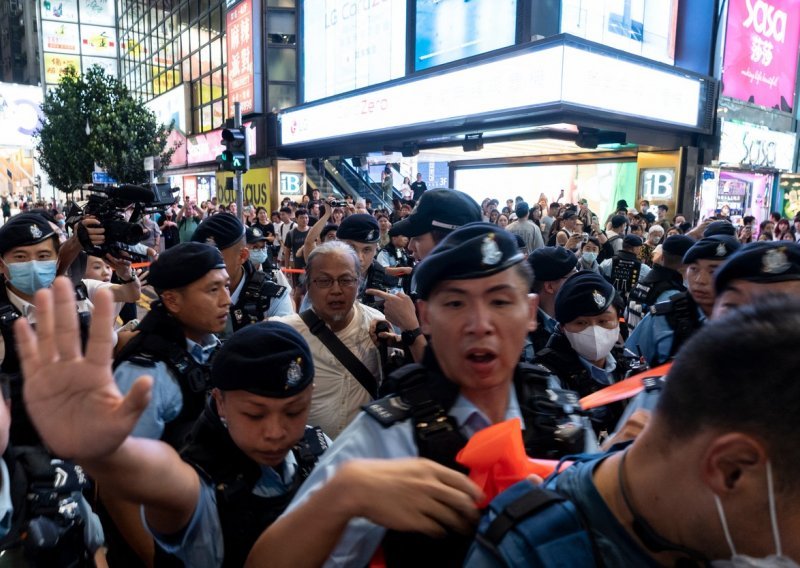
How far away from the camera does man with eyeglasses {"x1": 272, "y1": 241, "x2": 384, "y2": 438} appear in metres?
2.66

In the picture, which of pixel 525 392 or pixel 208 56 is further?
pixel 208 56

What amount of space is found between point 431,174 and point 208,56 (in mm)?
12957

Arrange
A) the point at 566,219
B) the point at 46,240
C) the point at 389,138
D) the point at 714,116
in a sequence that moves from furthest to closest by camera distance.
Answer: the point at 389,138
the point at 714,116
the point at 566,219
the point at 46,240

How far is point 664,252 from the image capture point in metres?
4.52

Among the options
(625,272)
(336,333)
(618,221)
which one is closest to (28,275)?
(336,333)

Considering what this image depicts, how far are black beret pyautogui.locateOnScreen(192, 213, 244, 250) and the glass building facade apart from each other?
23.9 meters

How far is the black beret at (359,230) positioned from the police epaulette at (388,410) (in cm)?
341

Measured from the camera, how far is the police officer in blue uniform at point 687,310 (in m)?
3.07

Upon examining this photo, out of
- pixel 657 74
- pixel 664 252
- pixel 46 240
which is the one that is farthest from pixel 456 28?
pixel 46 240

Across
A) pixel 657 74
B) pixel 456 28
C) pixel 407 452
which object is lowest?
pixel 407 452

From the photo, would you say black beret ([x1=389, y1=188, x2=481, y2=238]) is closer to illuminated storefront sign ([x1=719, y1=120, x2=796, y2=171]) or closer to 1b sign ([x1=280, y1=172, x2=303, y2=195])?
illuminated storefront sign ([x1=719, y1=120, x2=796, y2=171])

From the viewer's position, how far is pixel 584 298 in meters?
2.84

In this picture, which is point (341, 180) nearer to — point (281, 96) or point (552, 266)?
point (281, 96)

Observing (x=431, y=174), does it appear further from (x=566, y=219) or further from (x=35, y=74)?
(x=35, y=74)
